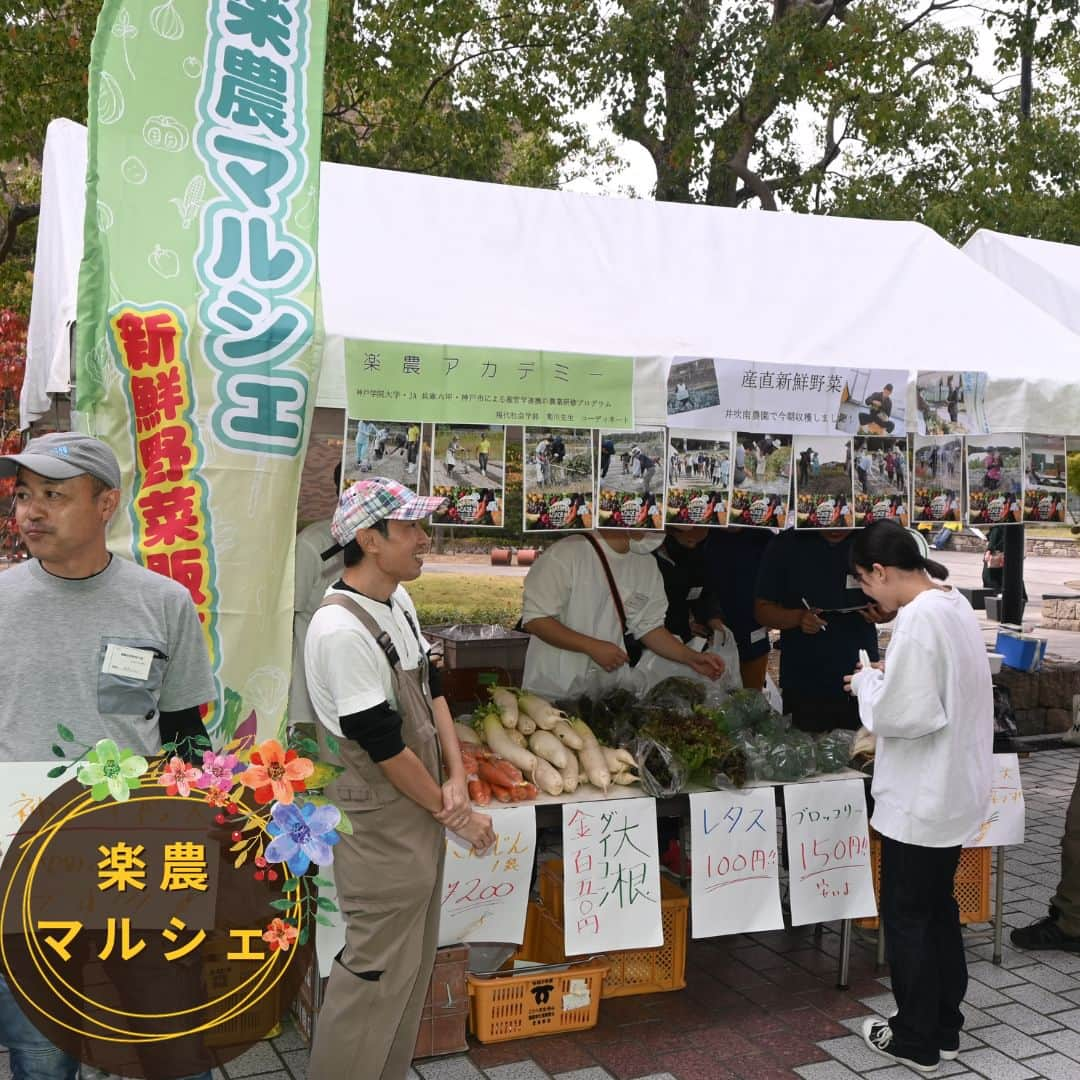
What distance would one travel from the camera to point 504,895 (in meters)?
3.71

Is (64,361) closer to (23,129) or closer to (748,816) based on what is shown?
(748,816)

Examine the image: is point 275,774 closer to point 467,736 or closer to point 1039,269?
point 467,736

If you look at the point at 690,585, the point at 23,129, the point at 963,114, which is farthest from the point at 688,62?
the point at 690,585

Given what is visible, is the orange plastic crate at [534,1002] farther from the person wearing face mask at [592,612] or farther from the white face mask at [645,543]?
the white face mask at [645,543]

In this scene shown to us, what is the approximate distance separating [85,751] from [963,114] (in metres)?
12.2

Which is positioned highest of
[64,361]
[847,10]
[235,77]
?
[847,10]

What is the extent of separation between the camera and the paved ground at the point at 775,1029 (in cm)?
358

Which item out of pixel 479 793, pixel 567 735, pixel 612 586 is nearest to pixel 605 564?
pixel 612 586

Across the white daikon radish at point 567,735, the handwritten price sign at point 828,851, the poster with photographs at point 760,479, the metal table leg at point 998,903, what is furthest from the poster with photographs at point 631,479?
the metal table leg at point 998,903

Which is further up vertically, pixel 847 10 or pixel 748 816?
pixel 847 10

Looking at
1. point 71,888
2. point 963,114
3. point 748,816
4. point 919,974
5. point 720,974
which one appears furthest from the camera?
point 963,114

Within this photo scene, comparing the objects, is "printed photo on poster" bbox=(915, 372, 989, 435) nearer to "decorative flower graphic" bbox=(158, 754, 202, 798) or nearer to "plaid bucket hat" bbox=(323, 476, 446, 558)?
"plaid bucket hat" bbox=(323, 476, 446, 558)

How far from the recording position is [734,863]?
13.1ft

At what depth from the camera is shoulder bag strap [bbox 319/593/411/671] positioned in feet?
9.50
